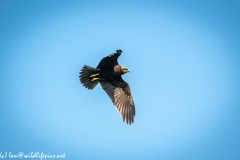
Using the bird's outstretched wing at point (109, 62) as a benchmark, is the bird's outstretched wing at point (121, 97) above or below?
below

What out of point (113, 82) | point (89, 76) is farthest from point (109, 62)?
point (113, 82)

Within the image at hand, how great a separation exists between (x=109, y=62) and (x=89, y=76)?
3.98 feet

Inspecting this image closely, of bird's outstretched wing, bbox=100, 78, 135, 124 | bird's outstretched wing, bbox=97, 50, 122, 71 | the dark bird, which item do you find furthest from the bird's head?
bird's outstretched wing, bbox=100, 78, 135, 124

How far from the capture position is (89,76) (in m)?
17.0

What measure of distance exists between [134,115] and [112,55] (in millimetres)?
2637

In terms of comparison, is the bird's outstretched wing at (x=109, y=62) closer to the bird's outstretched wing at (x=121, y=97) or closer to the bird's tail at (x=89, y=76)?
the bird's tail at (x=89, y=76)

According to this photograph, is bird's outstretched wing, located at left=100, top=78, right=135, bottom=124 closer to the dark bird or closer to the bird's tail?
the dark bird

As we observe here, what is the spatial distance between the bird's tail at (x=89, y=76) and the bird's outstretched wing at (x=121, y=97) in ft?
1.50

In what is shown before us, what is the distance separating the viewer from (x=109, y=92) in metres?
17.3

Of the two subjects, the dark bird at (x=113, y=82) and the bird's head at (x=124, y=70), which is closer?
the dark bird at (x=113, y=82)

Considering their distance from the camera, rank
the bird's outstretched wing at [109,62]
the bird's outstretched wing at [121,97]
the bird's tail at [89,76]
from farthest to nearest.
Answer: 1. the bird's tail at [89,76]
2. the bird's outstretched wing at [121,97]
3. the bird's outstretched wing at [109,62]

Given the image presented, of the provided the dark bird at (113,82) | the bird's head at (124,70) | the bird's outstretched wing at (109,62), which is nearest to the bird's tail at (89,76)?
the dark bird at (113,82)

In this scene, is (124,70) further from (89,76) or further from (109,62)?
(89,76)

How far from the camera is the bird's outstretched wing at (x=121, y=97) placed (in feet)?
53.3
